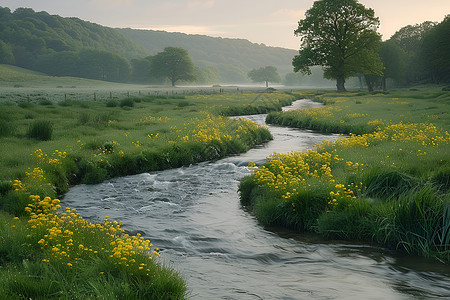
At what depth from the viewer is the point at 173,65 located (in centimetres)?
13762

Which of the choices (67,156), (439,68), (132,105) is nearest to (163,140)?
(67,156)

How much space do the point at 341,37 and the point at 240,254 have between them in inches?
2274

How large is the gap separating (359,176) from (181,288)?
7.15 meters

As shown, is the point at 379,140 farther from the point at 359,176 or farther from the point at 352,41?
the point at 352,41

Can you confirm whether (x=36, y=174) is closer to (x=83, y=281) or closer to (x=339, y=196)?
(x=83, y=281)

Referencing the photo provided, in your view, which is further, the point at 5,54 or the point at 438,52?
the point at 5,54

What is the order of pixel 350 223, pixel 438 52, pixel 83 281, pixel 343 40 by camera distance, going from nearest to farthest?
pixel 83 281
pixel 350 223
pixel 343 40
pixel 438 52

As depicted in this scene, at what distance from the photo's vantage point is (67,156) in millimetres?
15172

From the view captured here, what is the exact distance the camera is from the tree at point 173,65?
137 m

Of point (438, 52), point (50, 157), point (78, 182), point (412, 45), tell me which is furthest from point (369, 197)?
point (412, 45)

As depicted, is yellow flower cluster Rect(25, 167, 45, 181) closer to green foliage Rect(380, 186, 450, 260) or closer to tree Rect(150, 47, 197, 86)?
green foliage Rect(380, 186, 450, 260)

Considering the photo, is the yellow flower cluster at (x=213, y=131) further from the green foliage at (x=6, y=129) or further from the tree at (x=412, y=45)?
the tree at (x=412, y=45)

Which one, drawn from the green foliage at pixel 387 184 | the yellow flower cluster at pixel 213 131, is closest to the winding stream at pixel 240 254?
the green foliage at pixel 387 184

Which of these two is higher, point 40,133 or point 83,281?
point 40,133
